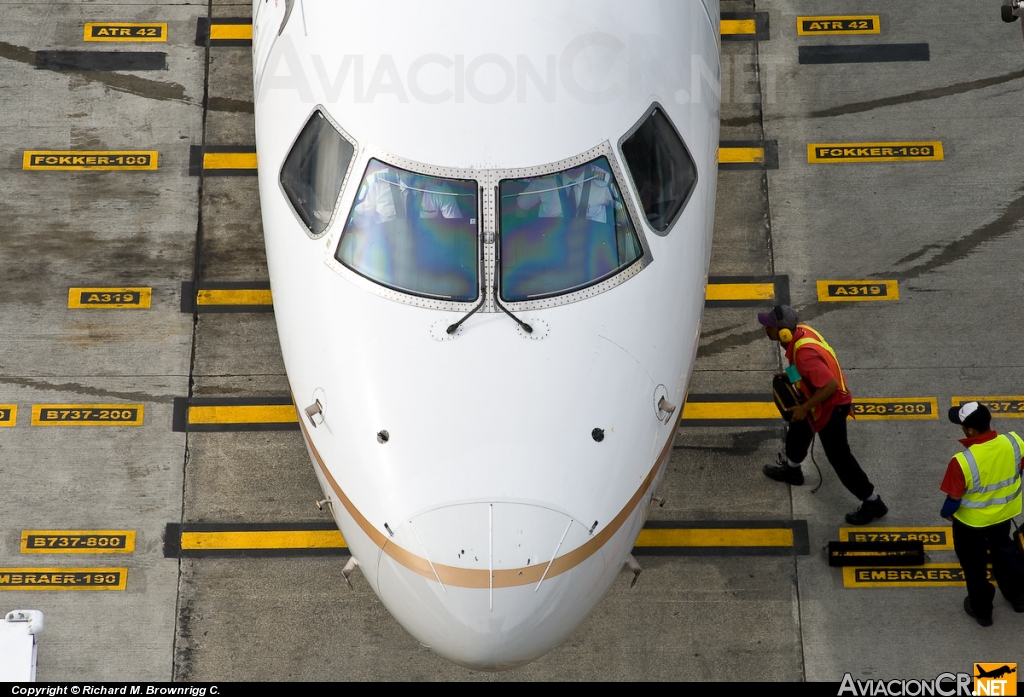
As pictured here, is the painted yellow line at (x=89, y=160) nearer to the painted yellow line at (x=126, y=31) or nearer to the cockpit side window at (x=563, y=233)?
the painted yellow line at (x=126, y=31)

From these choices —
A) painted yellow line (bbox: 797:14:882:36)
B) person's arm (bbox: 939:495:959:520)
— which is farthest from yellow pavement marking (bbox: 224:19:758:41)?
person's arm (bbox: 939:495:959:520)

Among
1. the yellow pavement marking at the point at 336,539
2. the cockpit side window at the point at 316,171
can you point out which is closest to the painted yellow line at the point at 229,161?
the cockpit side window at the point at 316,171

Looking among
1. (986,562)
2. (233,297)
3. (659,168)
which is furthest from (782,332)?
(233,297)

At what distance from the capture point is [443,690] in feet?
28.5

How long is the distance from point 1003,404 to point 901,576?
193 centimetres

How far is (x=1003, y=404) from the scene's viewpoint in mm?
9883

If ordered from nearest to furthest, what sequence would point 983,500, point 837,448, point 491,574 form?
point 491,574
point 983,500
point 837,448

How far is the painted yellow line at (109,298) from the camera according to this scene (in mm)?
10258

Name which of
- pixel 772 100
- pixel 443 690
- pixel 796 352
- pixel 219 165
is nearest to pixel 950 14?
pixel 772 100

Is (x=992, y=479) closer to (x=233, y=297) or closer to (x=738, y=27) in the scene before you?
(x=738, y=27)

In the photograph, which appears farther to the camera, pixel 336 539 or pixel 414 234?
pixel 336 539

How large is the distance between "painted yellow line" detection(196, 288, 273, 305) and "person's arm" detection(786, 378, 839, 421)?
4809mm

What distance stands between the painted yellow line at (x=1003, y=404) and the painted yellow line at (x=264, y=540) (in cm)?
554

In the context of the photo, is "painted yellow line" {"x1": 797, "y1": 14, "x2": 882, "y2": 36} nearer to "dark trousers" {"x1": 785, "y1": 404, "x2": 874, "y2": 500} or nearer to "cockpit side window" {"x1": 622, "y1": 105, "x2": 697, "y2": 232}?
"cockpit side window" {"x1": 622, "y1": 105, "x2": 697, "y2": 232}
